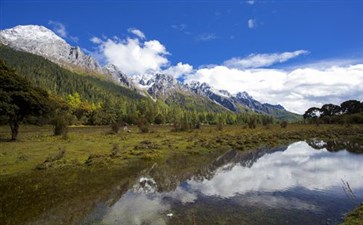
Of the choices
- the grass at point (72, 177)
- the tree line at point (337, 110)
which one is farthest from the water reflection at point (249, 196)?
the tree line at point (337, 110)

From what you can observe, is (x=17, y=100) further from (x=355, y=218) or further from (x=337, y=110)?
(x=337, y=110)

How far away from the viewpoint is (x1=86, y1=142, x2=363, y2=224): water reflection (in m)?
14.0

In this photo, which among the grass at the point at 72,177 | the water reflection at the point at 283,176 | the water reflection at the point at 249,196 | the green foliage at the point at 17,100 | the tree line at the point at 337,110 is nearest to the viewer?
the water reflection at the point at 249,196

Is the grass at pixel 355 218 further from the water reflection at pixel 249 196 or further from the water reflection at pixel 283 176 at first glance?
the water reflection at pixel 283 176

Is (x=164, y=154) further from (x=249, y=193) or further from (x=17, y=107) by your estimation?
(x=17, y=107)

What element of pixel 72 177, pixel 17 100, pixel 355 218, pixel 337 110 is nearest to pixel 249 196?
pixel 355 218

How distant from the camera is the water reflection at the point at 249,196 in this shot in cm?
1398

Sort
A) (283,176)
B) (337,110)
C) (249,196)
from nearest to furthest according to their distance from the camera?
(249,196)
(283,176)
(337,110)

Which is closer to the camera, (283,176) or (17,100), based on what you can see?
(283,176)

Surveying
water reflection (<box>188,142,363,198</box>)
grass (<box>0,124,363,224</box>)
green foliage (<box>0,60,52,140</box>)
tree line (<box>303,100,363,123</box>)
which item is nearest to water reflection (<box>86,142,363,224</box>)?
water reflection (<box>188,142,363,198</box>)

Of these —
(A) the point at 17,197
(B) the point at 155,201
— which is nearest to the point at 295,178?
(B) the point at 155,201

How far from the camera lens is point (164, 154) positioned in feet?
111

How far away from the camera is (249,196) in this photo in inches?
702

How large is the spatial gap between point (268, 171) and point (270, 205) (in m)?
11.0
